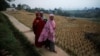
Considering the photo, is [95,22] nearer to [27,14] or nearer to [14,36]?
[27,14]

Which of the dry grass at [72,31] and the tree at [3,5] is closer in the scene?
the dry grass at [72,31]

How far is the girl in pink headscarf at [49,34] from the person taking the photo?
2.60 metres

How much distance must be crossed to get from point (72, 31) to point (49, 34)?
288 mm

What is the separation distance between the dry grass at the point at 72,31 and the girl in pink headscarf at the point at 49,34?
0.21ft

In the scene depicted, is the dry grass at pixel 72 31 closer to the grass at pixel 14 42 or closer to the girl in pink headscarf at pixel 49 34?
the girl in pink headscarf at pixel 49 34

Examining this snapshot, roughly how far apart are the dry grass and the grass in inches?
7.8

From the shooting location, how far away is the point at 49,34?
2670 millimetres

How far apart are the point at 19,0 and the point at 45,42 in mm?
654

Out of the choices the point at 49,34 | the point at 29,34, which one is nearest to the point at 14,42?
the point at 29,34

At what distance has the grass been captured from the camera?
104 inches

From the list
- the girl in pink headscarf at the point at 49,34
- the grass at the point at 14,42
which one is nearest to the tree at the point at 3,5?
the grass at the point at 14,42

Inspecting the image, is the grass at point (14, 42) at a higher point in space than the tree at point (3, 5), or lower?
lower

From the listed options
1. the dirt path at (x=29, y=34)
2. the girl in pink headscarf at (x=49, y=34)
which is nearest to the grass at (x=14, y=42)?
the dirt path at (x=29, y=34)

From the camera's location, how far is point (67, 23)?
2758 mm
